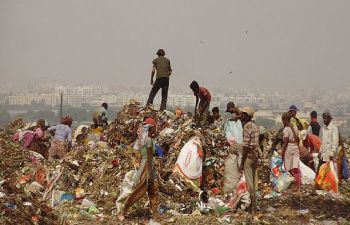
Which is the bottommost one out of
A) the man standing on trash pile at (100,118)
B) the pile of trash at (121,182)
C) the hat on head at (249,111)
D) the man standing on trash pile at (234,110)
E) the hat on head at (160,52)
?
the pile of trash at (121,182)

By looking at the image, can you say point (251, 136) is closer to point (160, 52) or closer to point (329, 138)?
point (329, 138)

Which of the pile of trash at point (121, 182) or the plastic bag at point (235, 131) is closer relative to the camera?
the pile of trash at point (121, 182)

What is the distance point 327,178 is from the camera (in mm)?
10266

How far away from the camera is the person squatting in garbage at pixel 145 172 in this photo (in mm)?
8000

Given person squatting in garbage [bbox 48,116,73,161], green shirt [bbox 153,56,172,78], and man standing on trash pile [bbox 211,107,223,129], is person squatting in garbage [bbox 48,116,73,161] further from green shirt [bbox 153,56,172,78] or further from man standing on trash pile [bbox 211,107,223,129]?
man standing on trash pile [bbox 211,107,223,129]

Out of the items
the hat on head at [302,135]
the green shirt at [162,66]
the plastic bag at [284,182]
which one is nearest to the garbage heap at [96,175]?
the green shirt at [162,66]

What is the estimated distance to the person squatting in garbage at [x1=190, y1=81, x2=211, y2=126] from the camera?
37.0 feet

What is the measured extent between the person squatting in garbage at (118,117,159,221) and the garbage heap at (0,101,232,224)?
58 centimetres

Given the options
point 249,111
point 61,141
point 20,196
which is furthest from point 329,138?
point 61,141

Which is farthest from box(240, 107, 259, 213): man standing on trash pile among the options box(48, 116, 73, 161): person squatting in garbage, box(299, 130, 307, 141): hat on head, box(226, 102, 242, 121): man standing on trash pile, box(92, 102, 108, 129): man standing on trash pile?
box(92, 102, 108, 129): man standing on trash pile

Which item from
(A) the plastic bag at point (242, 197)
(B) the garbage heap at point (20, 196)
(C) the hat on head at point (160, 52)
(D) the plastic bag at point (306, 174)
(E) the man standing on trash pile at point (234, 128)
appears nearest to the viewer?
(B) the garbage heap at point (20, 196)

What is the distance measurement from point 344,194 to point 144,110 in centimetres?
454

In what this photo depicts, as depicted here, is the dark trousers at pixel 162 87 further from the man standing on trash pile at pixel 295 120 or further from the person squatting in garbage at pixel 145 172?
the person squatting in garbage at pixel 145 172

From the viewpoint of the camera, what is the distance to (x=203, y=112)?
1148 centimetres
